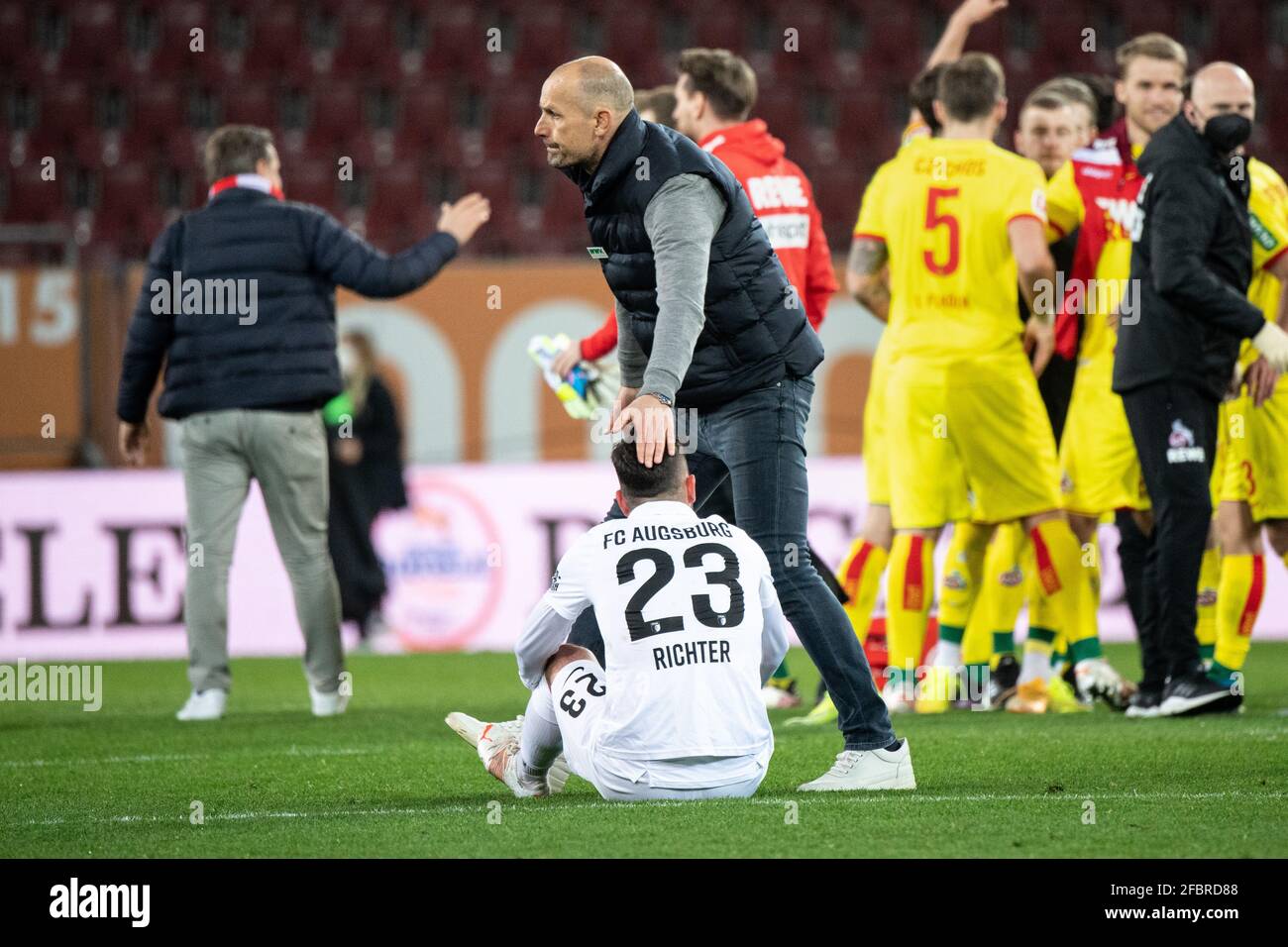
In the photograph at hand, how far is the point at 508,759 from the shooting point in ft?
16.0

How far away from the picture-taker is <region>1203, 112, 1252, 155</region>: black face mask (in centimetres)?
629

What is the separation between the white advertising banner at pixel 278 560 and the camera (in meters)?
10.6

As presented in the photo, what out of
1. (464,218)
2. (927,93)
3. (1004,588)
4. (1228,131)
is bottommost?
(1004,588)

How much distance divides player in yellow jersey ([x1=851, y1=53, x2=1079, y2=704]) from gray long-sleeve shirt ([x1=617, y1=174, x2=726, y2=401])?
240 cm

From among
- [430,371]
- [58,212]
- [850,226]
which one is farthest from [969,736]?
[58,212]

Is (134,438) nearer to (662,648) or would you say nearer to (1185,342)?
(662,648)

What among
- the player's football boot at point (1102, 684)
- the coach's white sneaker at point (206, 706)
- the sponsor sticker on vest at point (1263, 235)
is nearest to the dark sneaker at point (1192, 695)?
the player's football boot at point (1102, 684)

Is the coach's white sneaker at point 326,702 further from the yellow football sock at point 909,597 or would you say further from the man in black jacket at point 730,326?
the man in black jacket at point 730,326

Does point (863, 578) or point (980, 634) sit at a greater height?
point (863, 578)

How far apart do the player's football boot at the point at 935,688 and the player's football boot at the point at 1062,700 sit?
0.36 m

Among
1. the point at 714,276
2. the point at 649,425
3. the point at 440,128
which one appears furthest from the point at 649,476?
the point at 440,128

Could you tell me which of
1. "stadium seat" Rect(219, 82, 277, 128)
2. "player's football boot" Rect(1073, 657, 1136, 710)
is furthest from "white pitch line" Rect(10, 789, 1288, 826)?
"stadium seat" Rect(219, 82, 277, 128)

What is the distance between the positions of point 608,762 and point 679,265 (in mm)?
1153
